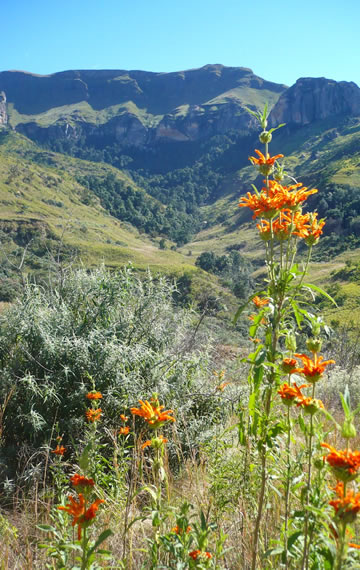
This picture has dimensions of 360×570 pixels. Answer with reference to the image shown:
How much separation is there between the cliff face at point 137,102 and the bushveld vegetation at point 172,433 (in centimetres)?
14836

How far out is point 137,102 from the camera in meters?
181

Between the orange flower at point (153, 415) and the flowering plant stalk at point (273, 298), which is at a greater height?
the flowering plant stalk at point (273, 298)

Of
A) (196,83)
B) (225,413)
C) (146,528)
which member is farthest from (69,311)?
(196,83)

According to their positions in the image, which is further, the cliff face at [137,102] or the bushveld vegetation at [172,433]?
the cliff face at [137,102]

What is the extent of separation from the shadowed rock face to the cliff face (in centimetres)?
1702

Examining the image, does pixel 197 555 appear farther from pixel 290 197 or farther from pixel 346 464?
pixel 290 197

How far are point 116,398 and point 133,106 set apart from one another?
190 meters

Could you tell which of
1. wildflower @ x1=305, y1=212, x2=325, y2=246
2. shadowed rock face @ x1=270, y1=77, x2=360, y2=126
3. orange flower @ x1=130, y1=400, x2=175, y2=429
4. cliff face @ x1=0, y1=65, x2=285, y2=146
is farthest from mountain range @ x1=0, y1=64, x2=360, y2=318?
orange flower @ x1=130, y1=400, x2=175, y2=429

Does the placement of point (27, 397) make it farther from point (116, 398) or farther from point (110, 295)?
point (110, 295)

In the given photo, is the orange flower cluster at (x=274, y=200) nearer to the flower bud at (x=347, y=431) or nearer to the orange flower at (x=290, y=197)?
the orange flower at (x=290, y=197)

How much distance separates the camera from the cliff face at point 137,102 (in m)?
148

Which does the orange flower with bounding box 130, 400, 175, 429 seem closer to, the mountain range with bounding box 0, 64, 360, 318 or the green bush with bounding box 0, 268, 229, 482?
the green bush with bounding box 0, 268, 229, 482

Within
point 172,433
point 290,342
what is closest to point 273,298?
point 290,342

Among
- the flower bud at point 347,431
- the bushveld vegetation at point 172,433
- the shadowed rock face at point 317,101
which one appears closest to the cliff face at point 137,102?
the shadowed rock face at point 317,101
